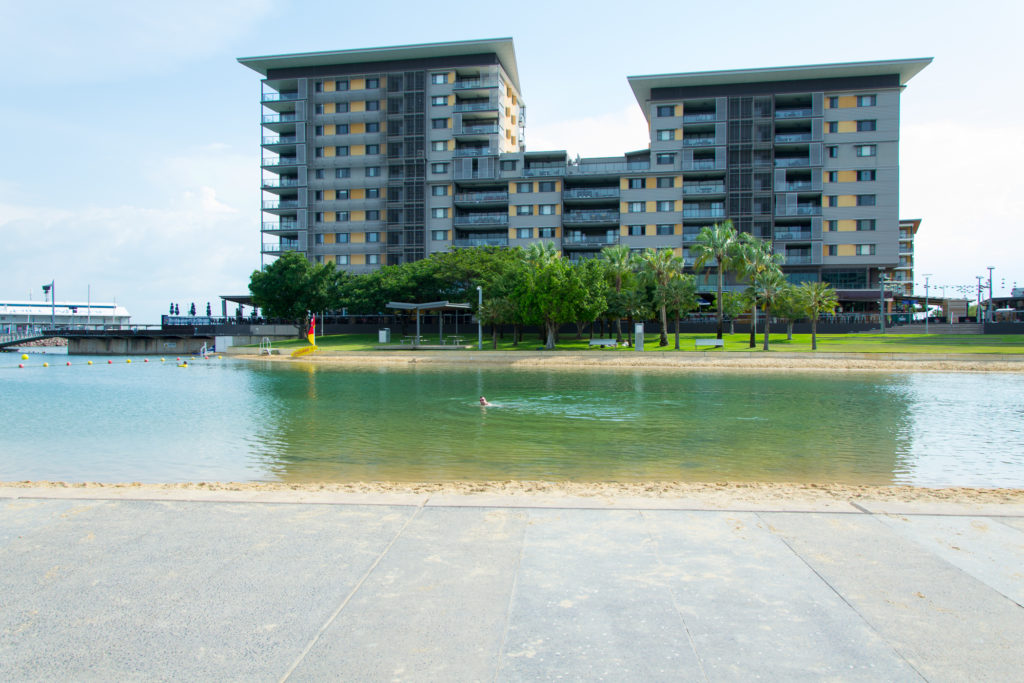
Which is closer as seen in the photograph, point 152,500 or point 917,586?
point 917,586

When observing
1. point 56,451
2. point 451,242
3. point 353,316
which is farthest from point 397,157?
point 56,451

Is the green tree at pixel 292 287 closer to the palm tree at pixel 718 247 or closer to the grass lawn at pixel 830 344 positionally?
the grass lawn at pixel 830 344

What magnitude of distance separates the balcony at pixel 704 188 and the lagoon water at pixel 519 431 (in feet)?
178

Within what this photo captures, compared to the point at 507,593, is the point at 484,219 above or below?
above

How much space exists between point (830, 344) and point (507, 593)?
68653mm

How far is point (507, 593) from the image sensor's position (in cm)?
531

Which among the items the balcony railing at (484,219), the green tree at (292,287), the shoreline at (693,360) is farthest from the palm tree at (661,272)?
the green tree at (292,287)

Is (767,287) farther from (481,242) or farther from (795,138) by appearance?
(481,242)

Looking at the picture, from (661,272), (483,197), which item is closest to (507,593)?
(661,272)

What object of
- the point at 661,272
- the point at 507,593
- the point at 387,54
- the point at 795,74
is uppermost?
the point at 387,54

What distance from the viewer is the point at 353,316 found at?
95938 millimetres

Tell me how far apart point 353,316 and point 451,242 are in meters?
18.1

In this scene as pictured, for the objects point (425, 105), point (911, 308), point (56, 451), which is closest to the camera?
Answer: point (56, 451)

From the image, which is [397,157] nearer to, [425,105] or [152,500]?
[425,105]
